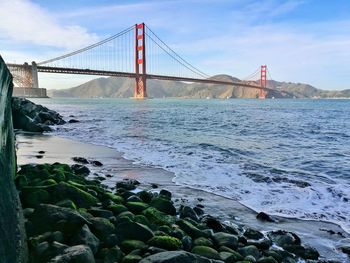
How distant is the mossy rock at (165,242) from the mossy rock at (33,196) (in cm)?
131

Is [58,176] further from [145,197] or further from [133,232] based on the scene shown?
[133,232]

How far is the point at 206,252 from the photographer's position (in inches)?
129

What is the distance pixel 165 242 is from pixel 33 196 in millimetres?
1529

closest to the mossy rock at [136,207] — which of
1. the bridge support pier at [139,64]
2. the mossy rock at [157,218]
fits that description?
the mossy rock at [157,218]

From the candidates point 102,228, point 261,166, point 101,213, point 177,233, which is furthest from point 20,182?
point 261,166

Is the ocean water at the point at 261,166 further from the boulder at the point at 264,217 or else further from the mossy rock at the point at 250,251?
the mossy rock at the point at 250,251

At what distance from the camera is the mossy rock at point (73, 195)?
4.03 m

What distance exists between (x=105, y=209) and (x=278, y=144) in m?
9.80

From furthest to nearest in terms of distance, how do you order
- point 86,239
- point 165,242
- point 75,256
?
point 165,242
point 86,239
point 75,256

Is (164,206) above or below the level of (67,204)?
below

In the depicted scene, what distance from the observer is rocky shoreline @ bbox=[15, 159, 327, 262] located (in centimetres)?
291

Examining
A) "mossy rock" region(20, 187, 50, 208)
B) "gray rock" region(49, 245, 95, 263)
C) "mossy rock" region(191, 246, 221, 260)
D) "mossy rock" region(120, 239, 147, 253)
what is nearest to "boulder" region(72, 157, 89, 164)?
"mossy rock" region(20, 187, 50, 208)

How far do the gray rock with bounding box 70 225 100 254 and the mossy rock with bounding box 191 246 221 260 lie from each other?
850 millimetres

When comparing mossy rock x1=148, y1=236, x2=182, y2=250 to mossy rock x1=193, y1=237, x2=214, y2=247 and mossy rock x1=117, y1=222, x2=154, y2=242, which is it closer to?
mossy rock x1=117, y1=222, x2=154, y2=242
